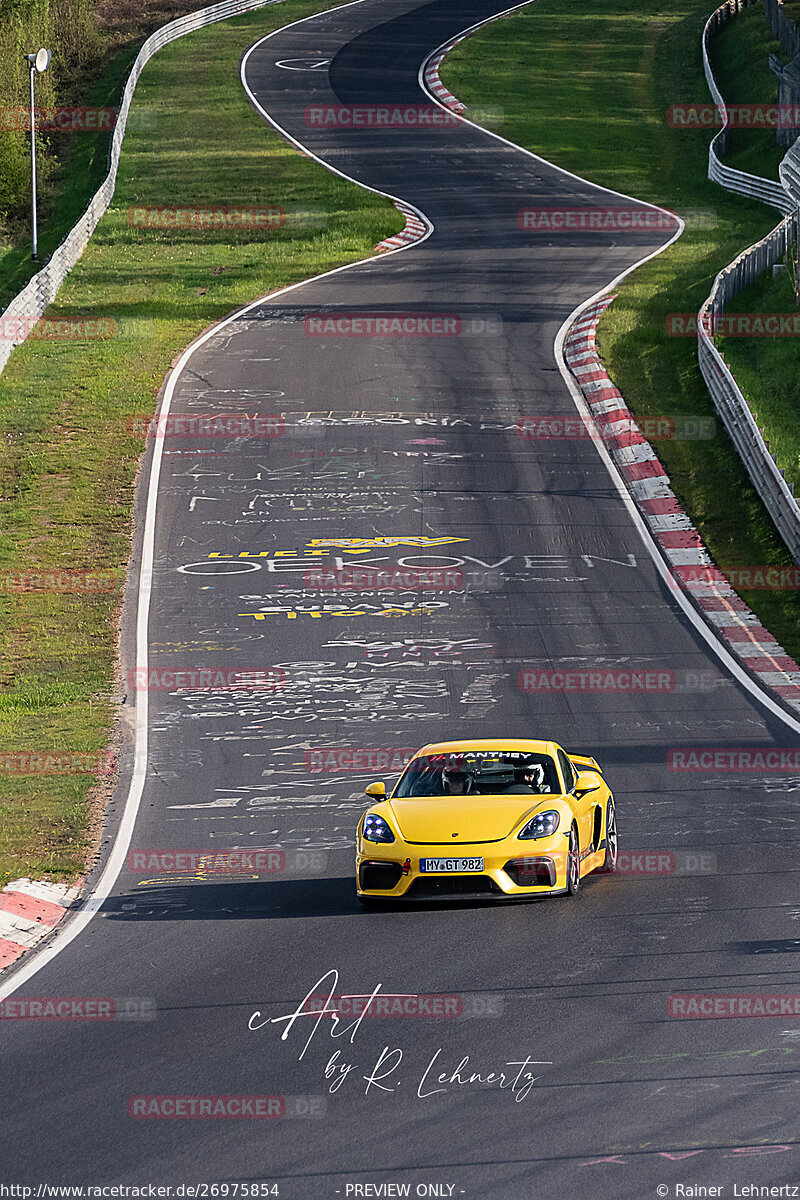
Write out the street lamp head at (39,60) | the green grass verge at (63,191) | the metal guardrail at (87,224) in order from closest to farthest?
the metal guardrail at (87,224)
the street lamp head at (39,60)
the green grass verge at (63,191)

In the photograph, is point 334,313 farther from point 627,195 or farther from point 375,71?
point 375,71

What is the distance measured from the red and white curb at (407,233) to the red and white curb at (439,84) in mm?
16109

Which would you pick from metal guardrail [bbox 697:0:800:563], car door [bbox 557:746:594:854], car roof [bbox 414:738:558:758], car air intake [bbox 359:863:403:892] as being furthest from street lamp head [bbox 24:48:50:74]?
car air intake [bbox 359:863:403:892]

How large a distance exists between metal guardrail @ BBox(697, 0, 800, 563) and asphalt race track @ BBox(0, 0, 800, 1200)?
97.5 inches

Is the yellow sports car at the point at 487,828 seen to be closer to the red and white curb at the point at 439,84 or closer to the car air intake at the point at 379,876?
the car air intake at the point at 379,876

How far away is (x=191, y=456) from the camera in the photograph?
29.7 metres

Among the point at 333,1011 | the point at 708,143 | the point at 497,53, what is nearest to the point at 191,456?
the point at 333,1011

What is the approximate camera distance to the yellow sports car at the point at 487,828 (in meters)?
11.9

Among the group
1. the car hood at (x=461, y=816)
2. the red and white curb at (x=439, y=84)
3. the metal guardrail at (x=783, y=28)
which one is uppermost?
the metal guardrail at (x=783, y=28)

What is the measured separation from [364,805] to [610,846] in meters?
3.18

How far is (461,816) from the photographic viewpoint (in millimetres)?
12344

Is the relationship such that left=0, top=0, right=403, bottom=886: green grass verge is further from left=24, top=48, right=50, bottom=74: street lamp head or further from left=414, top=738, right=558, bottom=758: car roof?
left=24, top=48, right=50, bottom=74: street lamp head

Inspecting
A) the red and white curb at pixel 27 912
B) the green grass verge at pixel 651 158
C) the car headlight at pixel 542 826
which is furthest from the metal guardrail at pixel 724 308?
the red and white curb at pixel 27 912
